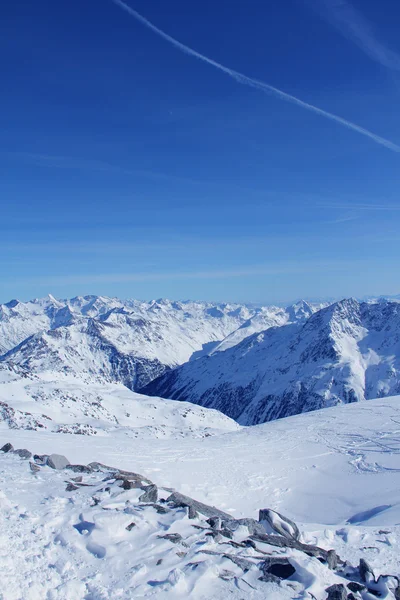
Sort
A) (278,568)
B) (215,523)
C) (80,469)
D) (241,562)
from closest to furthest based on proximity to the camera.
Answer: (278,568)
(241,562)
(215,523)
(80,469)

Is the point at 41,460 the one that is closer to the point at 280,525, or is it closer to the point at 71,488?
the point at 71,488

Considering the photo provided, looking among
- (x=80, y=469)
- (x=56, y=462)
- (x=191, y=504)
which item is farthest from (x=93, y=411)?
(x=191, y=504)

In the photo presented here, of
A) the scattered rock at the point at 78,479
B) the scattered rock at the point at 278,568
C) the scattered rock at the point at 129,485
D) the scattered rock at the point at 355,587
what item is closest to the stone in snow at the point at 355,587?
the scattered rock at the point at 355,587

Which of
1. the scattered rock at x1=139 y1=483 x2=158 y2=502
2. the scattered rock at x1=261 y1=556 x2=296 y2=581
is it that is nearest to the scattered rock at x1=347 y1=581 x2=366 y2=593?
the scattered rock at x1=261 y1=556 x2=296 y2=581

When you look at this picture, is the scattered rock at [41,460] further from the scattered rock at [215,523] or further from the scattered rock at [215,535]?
the scattered rock at [215,535]

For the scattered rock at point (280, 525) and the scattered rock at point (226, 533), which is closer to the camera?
the scattered rock at point (226, 533)

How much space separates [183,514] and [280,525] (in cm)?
378

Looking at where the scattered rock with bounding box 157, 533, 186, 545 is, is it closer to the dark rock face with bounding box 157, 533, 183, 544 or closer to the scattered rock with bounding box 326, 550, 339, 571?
the dark rock face with bounding box 157, 533, 183, 544

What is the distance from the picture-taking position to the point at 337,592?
9539 mm

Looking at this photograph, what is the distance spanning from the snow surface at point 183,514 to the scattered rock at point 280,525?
0.71 m

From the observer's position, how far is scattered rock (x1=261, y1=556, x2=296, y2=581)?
1028 cm

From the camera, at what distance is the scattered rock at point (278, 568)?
33.7ft

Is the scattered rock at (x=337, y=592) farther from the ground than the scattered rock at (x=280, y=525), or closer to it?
farther from the ground

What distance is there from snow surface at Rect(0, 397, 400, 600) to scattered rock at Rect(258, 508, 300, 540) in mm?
711
